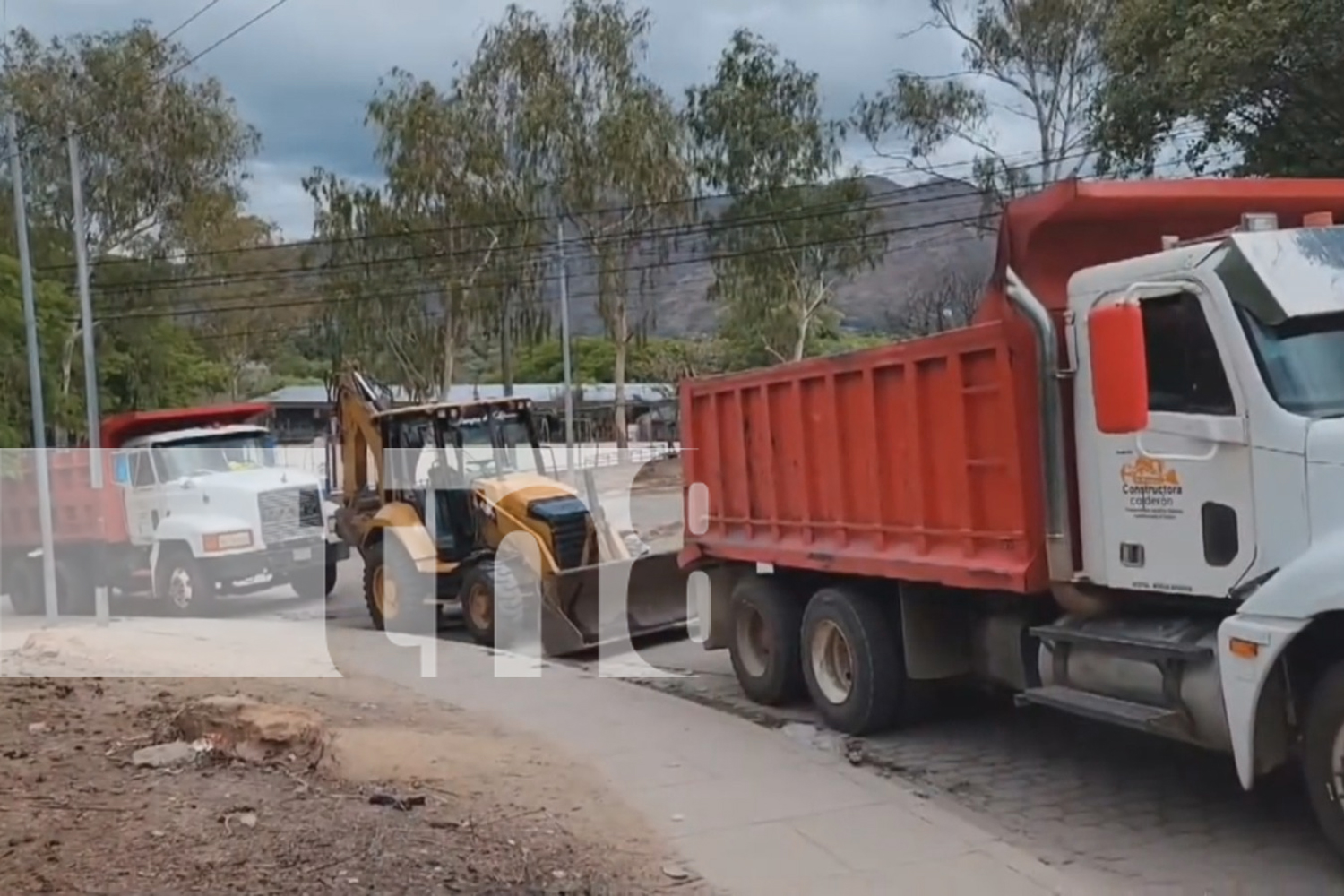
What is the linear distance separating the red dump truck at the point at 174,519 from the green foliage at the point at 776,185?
2707 cm

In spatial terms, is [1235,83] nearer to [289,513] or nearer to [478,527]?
[478,527]

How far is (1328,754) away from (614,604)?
7.82 metres

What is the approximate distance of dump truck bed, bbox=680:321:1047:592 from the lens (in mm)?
7398

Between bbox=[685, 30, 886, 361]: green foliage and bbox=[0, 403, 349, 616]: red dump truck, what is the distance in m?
27.1

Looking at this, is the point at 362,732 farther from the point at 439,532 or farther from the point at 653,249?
the point at 653,249

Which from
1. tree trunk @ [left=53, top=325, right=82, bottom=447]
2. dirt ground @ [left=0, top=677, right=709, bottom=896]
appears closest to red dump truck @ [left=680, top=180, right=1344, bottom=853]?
dirt ground @ [left=0, top=677, right=709, bottom=896]

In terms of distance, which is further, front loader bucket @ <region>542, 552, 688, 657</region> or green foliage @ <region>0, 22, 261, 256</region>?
green foliage @ <region>0, 22, 261, 256</region>

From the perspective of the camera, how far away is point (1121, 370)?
6246 mm

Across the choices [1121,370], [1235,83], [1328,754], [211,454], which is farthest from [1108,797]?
[211,454]

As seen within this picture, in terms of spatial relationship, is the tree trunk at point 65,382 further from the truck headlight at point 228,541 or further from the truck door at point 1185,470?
the truck door at point 1185,470

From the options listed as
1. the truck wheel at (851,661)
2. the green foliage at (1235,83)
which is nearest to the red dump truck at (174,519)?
the truck wheel at (851,661)

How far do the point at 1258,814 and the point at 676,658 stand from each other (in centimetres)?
612

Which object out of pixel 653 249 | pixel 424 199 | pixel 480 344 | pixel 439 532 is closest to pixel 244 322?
pixel 480 344

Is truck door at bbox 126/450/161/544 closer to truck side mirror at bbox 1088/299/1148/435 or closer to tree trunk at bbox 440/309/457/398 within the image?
truck side mirror at bbox 1088/299/1148/435
